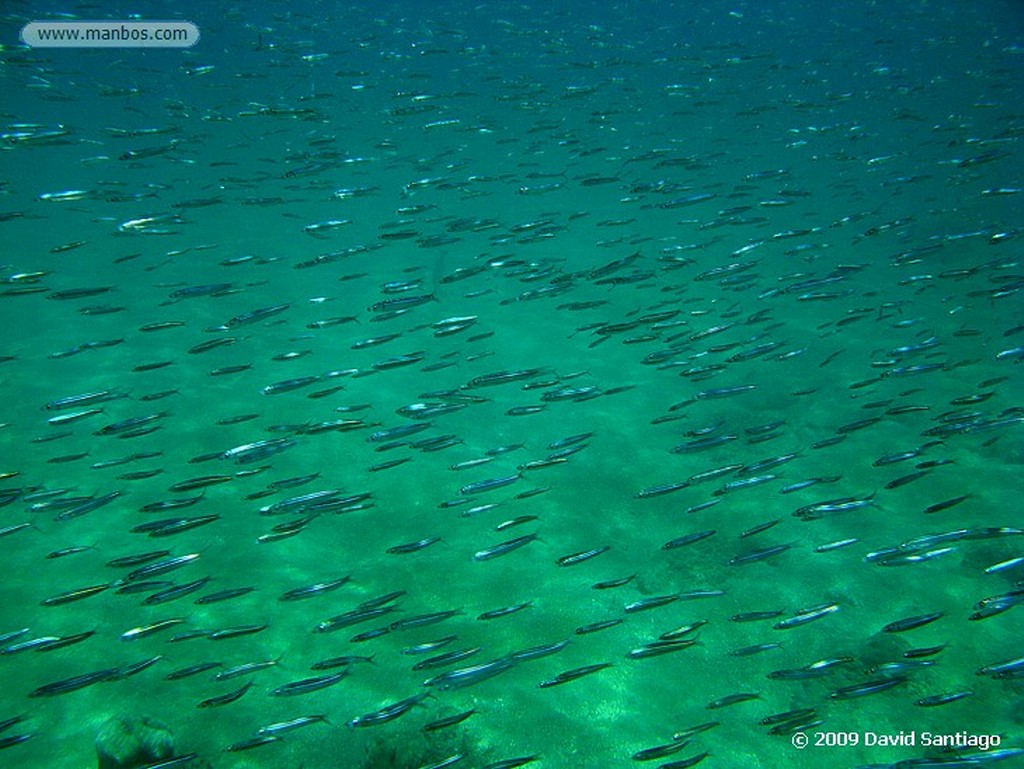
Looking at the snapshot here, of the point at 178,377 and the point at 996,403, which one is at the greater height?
the point at 178,377

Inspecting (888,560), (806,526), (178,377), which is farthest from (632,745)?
(178,377)

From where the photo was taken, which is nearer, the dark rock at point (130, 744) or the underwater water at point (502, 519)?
the dark rock at point (130, 744)

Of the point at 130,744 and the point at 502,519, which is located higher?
the point at 130,744

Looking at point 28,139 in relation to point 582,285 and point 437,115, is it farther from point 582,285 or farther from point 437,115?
point 437,115

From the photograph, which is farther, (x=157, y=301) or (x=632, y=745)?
(x=157, y=301)

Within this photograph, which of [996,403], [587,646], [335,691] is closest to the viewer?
[335,691]

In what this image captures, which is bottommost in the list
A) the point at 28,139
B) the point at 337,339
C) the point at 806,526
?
the point at 806,526

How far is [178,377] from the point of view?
12.8 metres

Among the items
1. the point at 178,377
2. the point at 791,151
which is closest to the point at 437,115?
the point at 791,151

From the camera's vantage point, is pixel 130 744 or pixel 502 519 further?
pixel 502 519

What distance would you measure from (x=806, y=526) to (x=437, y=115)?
44499 mm

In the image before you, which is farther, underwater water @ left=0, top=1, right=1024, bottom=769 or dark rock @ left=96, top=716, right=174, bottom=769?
underwater water @ left=0, top=1, right=1024, bottom=769

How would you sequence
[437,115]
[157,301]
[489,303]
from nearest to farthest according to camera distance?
1. [157,301]
2. [489,303]
3. [437,115]

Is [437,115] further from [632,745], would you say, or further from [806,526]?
[632,745]
